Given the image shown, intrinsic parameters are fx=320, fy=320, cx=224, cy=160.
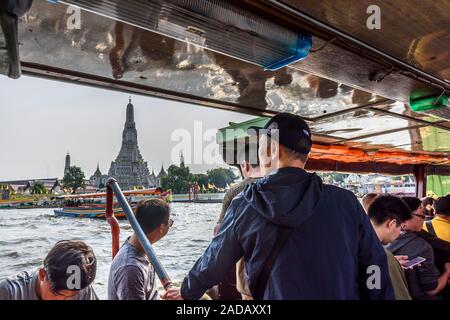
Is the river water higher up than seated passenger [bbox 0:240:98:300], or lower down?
lower down

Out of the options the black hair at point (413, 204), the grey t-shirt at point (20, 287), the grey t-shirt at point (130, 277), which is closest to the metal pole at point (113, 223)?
the grey t-shirt at point (130, 277)

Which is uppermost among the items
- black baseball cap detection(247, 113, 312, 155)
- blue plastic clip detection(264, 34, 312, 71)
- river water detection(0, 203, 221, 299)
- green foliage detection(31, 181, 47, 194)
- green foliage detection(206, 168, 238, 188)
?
blue plastic clip detection(264, 34, 312, 71)

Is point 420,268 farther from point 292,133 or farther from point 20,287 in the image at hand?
point 20,287

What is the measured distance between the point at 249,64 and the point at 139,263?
163 cm

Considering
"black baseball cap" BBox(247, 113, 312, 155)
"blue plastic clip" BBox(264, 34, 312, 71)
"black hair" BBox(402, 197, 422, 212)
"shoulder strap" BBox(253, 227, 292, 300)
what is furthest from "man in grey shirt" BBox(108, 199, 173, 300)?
"black hair" BBox(402, 197, 422, 212)

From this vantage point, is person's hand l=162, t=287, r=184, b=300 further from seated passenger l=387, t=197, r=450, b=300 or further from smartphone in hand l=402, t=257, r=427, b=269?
seated passenger l=387, t=197, r=450, b=300

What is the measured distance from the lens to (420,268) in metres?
2.19

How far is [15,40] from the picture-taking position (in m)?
1.38

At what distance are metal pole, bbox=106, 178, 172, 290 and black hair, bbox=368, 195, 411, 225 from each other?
1.47 meters

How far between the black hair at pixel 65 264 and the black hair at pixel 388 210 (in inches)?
71.8

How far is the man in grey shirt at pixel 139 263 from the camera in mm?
1688

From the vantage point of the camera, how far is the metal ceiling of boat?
5.92ft
